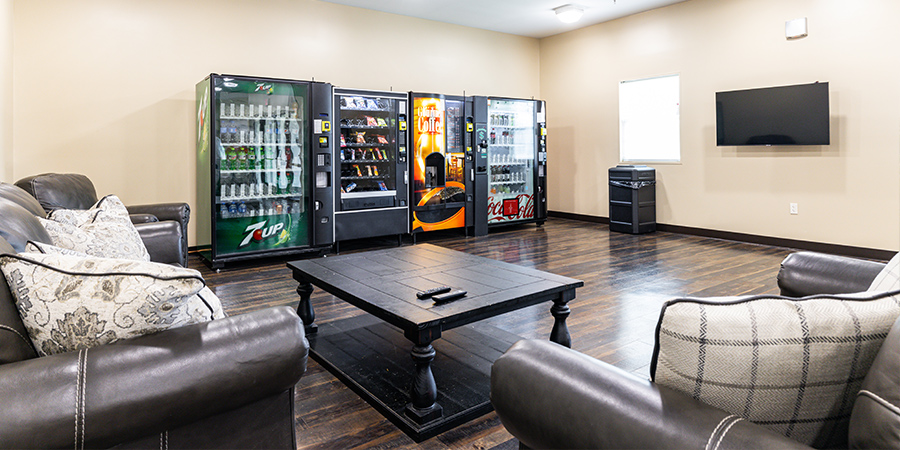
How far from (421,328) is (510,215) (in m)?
5.51

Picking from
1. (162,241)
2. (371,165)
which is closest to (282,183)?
(371,165)

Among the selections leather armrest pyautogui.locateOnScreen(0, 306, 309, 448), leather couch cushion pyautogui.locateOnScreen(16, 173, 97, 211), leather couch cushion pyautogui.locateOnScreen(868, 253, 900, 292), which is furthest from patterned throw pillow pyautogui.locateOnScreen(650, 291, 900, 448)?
leather couch cushion pyautogui.locateOnScreen(16, 173, 97, 211)

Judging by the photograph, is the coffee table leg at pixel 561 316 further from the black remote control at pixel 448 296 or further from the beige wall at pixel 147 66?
the beige wall at pixel 147 66

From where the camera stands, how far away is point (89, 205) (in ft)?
12.5

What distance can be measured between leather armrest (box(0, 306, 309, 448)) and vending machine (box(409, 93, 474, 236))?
5.24 metres

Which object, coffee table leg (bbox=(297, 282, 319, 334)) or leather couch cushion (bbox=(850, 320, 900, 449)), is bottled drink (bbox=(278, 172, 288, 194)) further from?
leather couch cushion (bbox=(850, 320, 900, 449))

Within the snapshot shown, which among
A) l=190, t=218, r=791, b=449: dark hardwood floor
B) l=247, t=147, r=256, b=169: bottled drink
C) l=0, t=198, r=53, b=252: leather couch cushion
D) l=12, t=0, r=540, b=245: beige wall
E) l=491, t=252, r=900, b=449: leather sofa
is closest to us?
l=491, t=252, r=900, b=449: leather sofa

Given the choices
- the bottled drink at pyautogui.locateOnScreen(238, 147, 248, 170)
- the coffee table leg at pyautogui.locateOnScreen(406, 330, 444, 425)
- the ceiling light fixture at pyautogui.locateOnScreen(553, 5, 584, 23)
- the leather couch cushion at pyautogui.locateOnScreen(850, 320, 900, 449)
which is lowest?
the coffee table leg at pyautogui.locateOnScreen(406, 330, 444, 425)

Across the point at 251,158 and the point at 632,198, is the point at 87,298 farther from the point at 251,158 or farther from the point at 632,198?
the point at 632,198

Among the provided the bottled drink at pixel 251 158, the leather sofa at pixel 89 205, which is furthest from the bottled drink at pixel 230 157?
the leather sofa at pixel 89 205

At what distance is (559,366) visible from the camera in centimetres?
111

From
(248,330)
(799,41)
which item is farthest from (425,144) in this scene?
(248,330)

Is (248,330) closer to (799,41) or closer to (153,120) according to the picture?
(153,120)

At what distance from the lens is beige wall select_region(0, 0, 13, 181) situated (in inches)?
164
